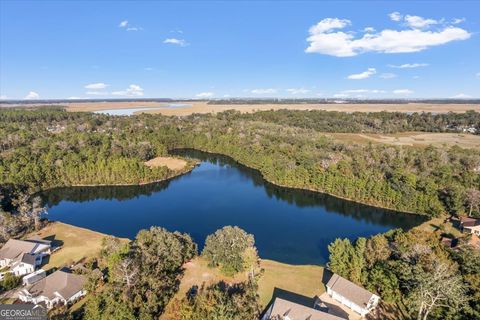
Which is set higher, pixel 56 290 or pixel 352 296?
pixel 352 296

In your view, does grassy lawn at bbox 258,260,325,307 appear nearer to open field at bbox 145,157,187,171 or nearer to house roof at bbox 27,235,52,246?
house roof at bbox 27,235,52,246

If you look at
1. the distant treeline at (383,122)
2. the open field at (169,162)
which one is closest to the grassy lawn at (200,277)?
the open field at (169,162)

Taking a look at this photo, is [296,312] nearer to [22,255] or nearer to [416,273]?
[416,273]

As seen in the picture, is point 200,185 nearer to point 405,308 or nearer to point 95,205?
point 95,205

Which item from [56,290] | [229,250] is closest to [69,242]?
[56,290]

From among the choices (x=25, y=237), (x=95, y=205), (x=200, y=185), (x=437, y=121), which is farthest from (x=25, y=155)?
(x=437, y=121)
